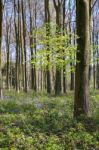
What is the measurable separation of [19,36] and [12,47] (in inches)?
765

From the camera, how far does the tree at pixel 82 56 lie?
1245cm

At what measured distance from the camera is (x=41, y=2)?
127ft

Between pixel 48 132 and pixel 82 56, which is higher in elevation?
pixel 82 56

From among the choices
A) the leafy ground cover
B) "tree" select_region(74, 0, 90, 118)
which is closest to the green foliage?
"tree" select_region(74, 0, 90, 118)

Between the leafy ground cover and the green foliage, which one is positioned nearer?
the leafy ground cover

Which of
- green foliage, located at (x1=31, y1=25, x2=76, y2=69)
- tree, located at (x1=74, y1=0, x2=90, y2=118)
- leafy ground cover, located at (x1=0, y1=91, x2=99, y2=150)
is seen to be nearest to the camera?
leafy ground cover, located at (x1=0, y1=91, x2=99, y2=150)

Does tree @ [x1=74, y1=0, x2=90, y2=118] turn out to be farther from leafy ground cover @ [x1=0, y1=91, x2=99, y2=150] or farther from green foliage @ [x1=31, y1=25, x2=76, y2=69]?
green foliage @ [x1=31, y1=25, x2=76, y2=69]

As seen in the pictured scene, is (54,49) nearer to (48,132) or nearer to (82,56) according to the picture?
(82,56)

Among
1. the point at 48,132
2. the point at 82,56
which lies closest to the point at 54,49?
the point at 82,56

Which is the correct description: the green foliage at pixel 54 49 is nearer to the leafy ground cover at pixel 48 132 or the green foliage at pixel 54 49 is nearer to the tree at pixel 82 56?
the tree at pixel 82 56

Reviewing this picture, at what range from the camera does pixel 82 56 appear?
12.5m

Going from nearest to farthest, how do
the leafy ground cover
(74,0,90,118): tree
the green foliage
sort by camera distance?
the leafy ground cover
(74,0,90,118): tree
the green foliage

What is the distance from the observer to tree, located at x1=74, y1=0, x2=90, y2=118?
490 inches

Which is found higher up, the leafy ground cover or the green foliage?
the green foliage
